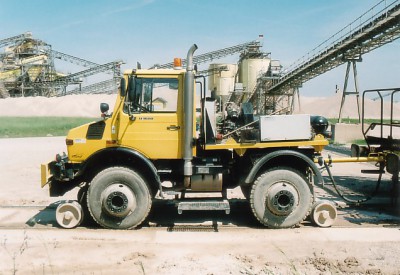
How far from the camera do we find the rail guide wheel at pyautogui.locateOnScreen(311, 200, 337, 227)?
297 inches

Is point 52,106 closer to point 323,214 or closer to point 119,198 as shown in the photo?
point 119,198

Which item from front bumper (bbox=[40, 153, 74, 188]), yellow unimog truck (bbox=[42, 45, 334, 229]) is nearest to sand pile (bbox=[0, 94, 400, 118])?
front bumper (bbox=[40, 153, 74, 188])

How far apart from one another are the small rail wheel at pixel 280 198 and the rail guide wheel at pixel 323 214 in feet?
0.76

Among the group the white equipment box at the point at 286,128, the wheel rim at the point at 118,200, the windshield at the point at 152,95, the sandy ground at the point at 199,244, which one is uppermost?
the windshield at the point at 152,95

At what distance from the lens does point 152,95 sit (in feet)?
24.0

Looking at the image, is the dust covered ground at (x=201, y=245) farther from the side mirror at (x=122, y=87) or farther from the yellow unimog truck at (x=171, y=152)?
the side mirror at (x=122, y=87)

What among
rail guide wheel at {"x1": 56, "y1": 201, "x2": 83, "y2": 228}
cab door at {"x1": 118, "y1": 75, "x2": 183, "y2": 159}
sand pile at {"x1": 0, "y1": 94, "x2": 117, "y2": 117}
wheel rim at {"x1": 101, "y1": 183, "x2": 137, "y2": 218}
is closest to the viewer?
wheel rim at {"x1": 101, "y1": 183, "x2": 137, "y2": 218}

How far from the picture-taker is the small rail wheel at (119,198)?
7.18 m

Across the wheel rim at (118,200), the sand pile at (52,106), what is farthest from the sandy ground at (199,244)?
the sand pile at (52,106)

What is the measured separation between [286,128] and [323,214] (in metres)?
A: 1.72

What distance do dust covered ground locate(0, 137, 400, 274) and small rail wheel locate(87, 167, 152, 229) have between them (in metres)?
0.23

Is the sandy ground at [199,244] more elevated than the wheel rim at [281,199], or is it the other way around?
the wheel rim at [281,199]

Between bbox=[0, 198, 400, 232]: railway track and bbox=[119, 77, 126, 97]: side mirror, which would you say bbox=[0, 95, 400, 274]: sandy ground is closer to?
bbox=[0, 198, 400, 232]: railway track

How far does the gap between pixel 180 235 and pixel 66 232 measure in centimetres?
199
